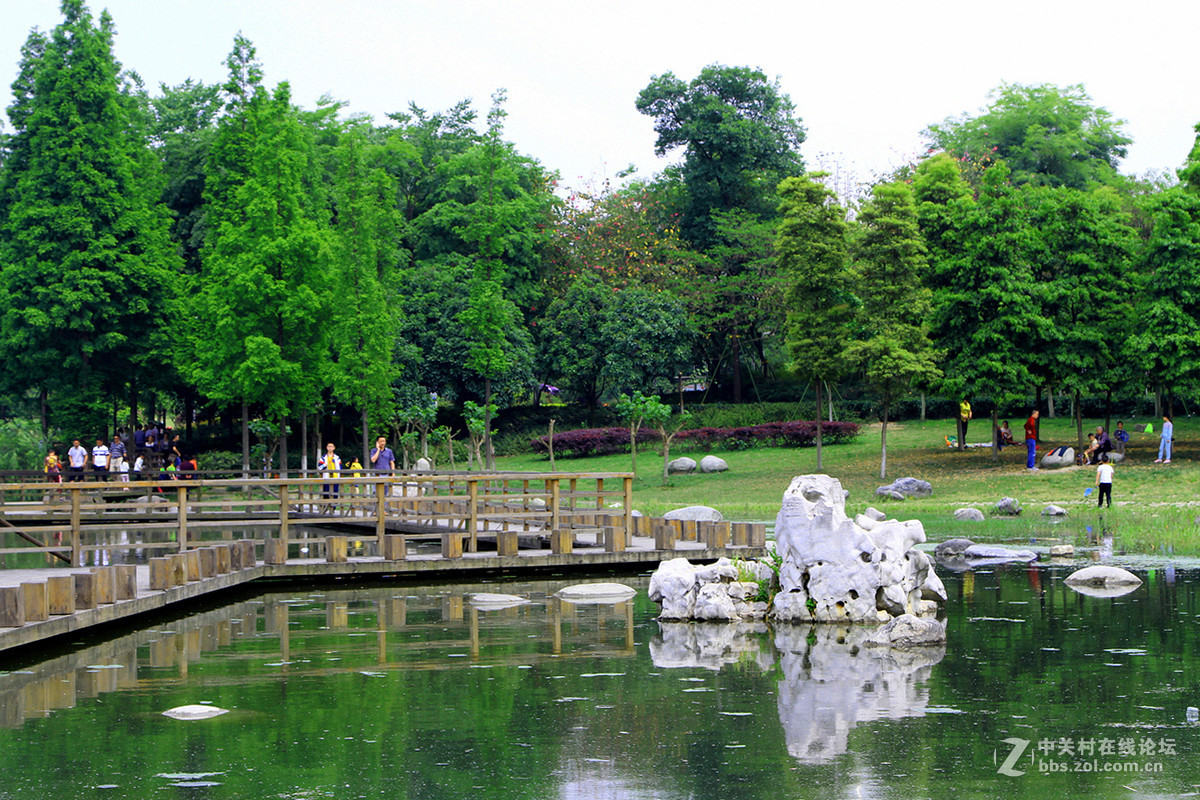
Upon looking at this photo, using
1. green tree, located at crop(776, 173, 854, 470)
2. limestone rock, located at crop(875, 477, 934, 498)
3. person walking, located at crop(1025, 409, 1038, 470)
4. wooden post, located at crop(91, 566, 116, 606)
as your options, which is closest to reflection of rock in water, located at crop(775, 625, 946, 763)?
wooden post, located at crop(91, 566, 116, 606)

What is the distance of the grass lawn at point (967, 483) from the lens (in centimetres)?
2378

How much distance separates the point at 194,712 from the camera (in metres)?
9.29

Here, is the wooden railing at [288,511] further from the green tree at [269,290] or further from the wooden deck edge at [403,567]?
the green tree at [269,290]

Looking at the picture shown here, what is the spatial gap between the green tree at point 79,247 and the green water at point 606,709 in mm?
25323

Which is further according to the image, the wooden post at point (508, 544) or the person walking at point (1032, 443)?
the person walking at point (1032, 443)

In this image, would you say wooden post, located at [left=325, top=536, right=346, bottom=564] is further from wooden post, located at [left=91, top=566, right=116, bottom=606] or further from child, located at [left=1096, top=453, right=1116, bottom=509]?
child, located at [left=1096, top=453, right=1116, bottom=509]

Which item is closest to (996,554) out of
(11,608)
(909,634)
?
(909,634)

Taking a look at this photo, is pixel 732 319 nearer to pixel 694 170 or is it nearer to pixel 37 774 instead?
pixel 694 170

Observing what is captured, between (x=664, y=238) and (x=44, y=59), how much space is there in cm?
2434

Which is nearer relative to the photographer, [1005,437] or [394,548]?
[394,548]

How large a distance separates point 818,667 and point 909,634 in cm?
144

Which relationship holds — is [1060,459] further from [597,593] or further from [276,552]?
[276,552]

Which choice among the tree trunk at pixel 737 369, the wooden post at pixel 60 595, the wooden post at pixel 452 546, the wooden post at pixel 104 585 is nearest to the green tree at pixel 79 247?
the tree trunk at pixel 737 369

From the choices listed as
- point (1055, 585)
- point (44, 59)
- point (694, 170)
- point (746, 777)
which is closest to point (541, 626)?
point (746, 777)
